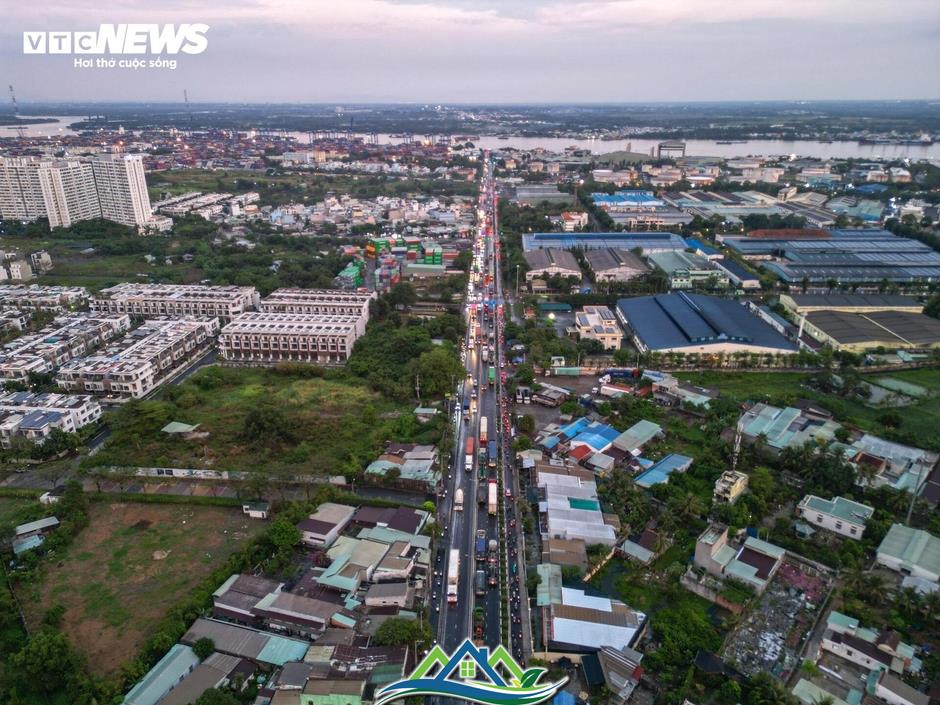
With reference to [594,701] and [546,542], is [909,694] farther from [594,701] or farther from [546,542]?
[546,542]

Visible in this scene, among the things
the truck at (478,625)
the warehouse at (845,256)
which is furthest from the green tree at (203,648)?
the warehouse at (845,256)

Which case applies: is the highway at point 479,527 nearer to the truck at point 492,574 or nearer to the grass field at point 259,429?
the truck at point 492,574

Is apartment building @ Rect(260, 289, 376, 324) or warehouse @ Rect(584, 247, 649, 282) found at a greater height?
warehouse @ Rect(584, 247, 649, 282)

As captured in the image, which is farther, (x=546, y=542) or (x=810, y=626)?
(x=546, y=542)

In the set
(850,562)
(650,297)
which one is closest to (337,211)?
(650,297)

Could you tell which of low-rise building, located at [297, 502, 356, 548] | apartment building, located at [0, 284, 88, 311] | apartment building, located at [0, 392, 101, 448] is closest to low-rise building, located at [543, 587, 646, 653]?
low-rise building, located at [297, 502, 356, 548]

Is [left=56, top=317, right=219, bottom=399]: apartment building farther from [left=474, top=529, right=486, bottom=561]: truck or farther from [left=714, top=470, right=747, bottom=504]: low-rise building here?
[left=714, top=470, right=747, bottom=504]: low-rise building
